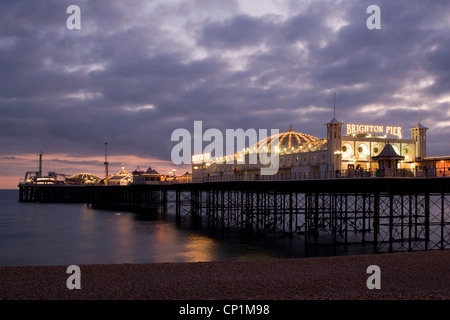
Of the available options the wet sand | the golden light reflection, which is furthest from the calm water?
the wet sand

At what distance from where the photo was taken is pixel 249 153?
59750mm

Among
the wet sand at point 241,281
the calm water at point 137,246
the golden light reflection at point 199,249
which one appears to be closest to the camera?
the wet sand at point 241,281

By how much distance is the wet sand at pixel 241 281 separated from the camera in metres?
14.9

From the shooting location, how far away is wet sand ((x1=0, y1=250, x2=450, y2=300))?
1492 cm

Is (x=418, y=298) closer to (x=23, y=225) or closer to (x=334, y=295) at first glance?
(x=334, y=295)

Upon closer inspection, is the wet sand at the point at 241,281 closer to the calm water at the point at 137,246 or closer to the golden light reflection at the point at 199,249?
the golden light reflection at the point at 199,249

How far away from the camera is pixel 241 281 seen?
17109 millimetres

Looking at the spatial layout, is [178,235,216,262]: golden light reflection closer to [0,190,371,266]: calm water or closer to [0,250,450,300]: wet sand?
[0,190,371,266]: calm water

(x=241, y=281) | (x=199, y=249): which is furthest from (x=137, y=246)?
(x=241, y=281)

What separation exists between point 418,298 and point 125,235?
115ft

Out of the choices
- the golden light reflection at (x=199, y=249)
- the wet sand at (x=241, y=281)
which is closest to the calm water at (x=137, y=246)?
the golden light reflection at (x=199, y=249)
